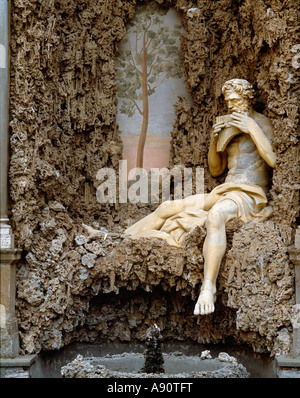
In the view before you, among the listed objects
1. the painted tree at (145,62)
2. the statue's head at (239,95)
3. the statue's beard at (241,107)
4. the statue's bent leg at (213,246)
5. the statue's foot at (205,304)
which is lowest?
the statue's foot at (205,304)

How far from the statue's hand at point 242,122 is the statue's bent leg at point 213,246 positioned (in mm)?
890

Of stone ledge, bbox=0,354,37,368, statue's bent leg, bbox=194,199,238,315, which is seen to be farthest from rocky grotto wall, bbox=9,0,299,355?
stone ledge, bbox=0,354,37,368

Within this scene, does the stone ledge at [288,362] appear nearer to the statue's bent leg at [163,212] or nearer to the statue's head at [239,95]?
the statue's bent leg at [163,212]

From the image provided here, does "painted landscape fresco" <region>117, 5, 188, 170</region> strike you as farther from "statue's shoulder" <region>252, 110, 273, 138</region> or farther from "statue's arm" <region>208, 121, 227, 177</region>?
"statue's shoulder" <region>252, 110, 273, 138</region>

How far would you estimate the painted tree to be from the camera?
27.4 feet

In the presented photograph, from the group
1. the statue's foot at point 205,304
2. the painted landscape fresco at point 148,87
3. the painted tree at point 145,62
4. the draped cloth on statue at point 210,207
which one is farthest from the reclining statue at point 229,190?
the painted tree at point 145,62

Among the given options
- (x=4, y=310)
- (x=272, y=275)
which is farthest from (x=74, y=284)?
(x=272, y=275)

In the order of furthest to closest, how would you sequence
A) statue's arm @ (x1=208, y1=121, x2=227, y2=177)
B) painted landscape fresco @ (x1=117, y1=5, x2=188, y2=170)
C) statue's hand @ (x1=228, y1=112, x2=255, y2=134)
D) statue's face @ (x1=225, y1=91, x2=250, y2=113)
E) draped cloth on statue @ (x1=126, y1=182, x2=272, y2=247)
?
painted landscape fresco @ (x1=117, y1=5, x2=188, y2=170), statue's arm @ (x1=208, y1=121, x2=227, y2=177), statue's face @ (x1=225, y1=91, x2=250, y2=113), statue's hand @ (x1=228, y1=112, x2=255, y2=134), draped cloth on statue @ (x1=126, y1=182, x2=272, y2=247)

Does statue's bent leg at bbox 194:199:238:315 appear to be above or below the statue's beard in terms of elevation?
below

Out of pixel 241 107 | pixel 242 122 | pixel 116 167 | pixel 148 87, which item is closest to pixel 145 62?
pixel 148 87

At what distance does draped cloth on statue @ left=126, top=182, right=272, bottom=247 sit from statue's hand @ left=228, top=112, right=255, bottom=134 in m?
0.59

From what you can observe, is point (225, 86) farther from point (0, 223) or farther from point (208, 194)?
point (0, 223)

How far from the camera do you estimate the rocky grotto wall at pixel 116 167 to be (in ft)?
22.0

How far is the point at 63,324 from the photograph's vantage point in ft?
23.1
